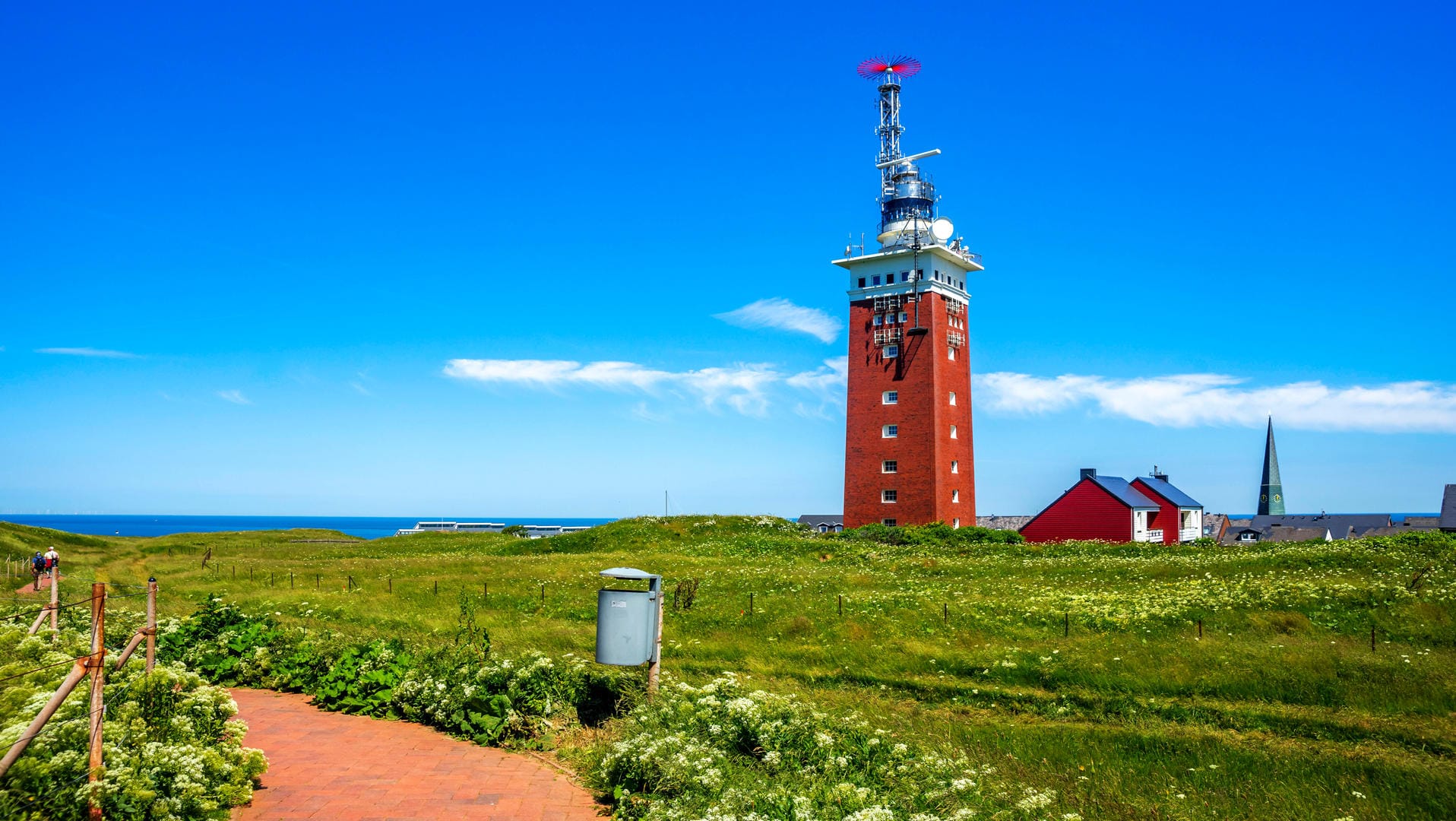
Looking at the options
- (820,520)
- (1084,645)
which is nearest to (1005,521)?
(820,520)

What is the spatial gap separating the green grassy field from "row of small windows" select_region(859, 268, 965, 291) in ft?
72.8

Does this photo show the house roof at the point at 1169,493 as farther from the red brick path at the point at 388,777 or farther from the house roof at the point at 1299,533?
the red brick path at the point at 388,777

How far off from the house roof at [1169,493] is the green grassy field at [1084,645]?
91.3 ft

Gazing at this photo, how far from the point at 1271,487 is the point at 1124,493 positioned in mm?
126186

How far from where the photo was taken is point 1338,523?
9488 centimetres

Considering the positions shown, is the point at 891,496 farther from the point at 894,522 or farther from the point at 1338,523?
the point at 1338,523

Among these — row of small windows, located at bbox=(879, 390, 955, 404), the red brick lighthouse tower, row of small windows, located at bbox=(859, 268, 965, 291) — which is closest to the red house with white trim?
the red brick lighthouse tower

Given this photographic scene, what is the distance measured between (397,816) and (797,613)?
16.1 metres

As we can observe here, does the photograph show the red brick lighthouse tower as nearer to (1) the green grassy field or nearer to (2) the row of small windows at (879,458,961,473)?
(2) the row of small windows at (879,458,961,473)

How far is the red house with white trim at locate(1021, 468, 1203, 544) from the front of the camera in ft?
197

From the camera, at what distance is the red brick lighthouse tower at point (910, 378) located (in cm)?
5559

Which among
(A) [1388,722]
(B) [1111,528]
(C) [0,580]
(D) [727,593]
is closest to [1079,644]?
(A) [1388,722]

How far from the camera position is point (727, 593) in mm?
28797

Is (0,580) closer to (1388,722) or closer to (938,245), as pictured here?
(1388,722)
